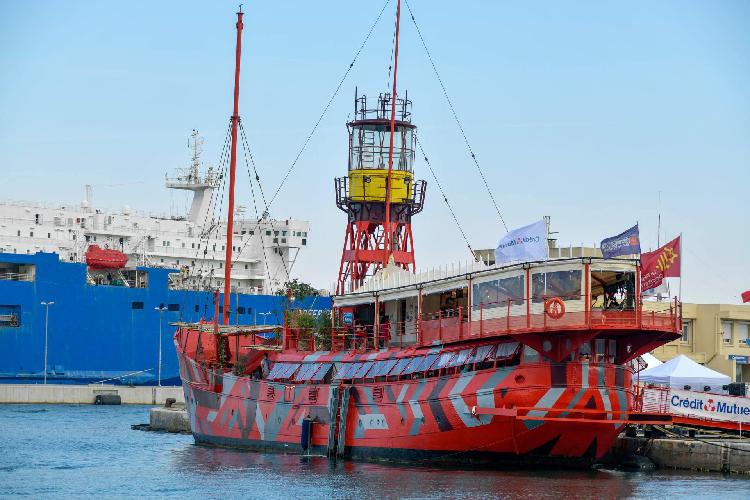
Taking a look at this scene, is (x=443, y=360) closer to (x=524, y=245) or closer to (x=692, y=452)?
(x=524, y=245)

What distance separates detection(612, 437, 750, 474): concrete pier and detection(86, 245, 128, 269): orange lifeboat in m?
53.1

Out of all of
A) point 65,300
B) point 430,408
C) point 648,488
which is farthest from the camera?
point 65,300

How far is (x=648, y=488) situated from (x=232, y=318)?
197ft

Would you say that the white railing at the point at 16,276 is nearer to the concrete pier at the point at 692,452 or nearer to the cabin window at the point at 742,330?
the cabin window at the point at 742,330

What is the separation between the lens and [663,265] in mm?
36219

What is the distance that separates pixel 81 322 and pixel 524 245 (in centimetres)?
5265

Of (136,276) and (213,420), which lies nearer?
(213,420)

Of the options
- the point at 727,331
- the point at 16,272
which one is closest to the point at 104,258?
the point at 16,272

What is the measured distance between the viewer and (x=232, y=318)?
92125 millimetres

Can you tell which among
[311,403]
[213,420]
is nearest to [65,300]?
[213,420]

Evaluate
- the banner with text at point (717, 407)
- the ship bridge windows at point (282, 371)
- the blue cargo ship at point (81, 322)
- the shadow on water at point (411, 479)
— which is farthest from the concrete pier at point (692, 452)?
the blue cargo ship at point (81, 322)

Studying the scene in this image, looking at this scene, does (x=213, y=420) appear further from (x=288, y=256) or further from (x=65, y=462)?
(x=288, y=256)

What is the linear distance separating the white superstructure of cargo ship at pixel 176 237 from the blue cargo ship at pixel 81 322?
321cm

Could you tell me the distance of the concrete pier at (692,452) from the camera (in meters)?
37.0
